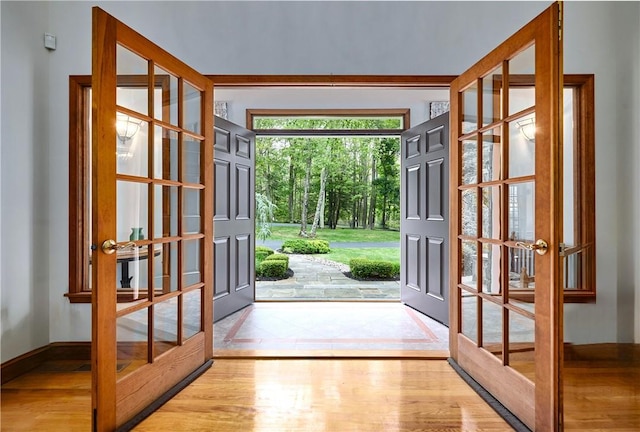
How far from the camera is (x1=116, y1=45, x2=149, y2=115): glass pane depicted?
5.73 ft

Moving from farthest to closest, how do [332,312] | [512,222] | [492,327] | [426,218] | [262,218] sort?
[262,218]
[332,312]
[426,218]
[492,327]
[512,222]

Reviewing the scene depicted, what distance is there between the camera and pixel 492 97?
6.69ft

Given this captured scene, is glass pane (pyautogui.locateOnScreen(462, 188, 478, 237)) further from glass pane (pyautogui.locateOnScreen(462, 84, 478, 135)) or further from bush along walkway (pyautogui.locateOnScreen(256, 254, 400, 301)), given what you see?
bush along walkway (pyautogui.locateOnScreen(256, 254, 400, 301))

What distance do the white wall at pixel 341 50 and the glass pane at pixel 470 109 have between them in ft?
1.17

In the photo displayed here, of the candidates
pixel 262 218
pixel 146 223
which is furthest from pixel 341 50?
pixel 262 218

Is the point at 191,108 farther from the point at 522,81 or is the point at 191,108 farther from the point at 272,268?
the point at 272,268

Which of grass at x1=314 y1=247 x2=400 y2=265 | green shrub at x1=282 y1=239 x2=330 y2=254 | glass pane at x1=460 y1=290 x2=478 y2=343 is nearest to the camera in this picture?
glass pane at x1=460 y1=290 x2=478 y2=343

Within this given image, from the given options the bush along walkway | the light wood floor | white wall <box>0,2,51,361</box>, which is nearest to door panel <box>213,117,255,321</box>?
the bush along walkway

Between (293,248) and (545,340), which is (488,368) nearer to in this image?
(545,340)

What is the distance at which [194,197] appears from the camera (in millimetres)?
2305

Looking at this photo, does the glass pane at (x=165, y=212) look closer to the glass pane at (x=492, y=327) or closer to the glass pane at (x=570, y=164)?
the glass pane at (x=492, y=327)

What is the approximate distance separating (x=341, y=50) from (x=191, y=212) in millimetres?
1603

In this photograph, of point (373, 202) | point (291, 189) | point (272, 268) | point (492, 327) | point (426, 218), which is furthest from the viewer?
point (373, 202)

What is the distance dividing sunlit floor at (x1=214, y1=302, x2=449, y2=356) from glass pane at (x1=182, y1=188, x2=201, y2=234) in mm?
1002
